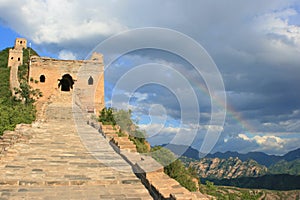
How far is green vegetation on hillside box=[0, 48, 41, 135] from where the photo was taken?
56.4ft

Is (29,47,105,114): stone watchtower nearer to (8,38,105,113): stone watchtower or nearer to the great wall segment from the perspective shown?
(8,38,105,113): stone watchtower

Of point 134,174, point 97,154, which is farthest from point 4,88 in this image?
point 134,174

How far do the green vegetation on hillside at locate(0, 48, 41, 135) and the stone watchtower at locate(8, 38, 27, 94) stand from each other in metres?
0.75

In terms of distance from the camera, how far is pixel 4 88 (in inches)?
1369

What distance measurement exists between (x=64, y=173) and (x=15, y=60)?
41.5 metres

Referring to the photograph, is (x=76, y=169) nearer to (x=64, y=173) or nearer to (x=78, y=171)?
(x=78, y=171)

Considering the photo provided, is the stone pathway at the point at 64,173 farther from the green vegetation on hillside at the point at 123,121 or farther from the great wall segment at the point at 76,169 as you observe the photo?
the green vegetation on hillside at the point at 123,121

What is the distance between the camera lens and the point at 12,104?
2734 centimetres

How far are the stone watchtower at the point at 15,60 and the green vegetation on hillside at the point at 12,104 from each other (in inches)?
29.7

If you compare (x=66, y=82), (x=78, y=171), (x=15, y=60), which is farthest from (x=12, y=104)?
(x=78, y=171)

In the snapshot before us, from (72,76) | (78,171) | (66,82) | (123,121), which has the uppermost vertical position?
(72,76)

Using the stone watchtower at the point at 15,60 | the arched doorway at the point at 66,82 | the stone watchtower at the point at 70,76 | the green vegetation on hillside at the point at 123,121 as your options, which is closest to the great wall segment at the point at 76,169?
the green vegetation on hillside at the point at 123,121

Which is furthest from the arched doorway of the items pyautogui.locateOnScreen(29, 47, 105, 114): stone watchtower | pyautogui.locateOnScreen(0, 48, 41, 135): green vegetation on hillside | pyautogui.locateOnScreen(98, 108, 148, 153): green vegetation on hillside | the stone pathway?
the stone pathway

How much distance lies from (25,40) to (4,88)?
2526 centimetres
